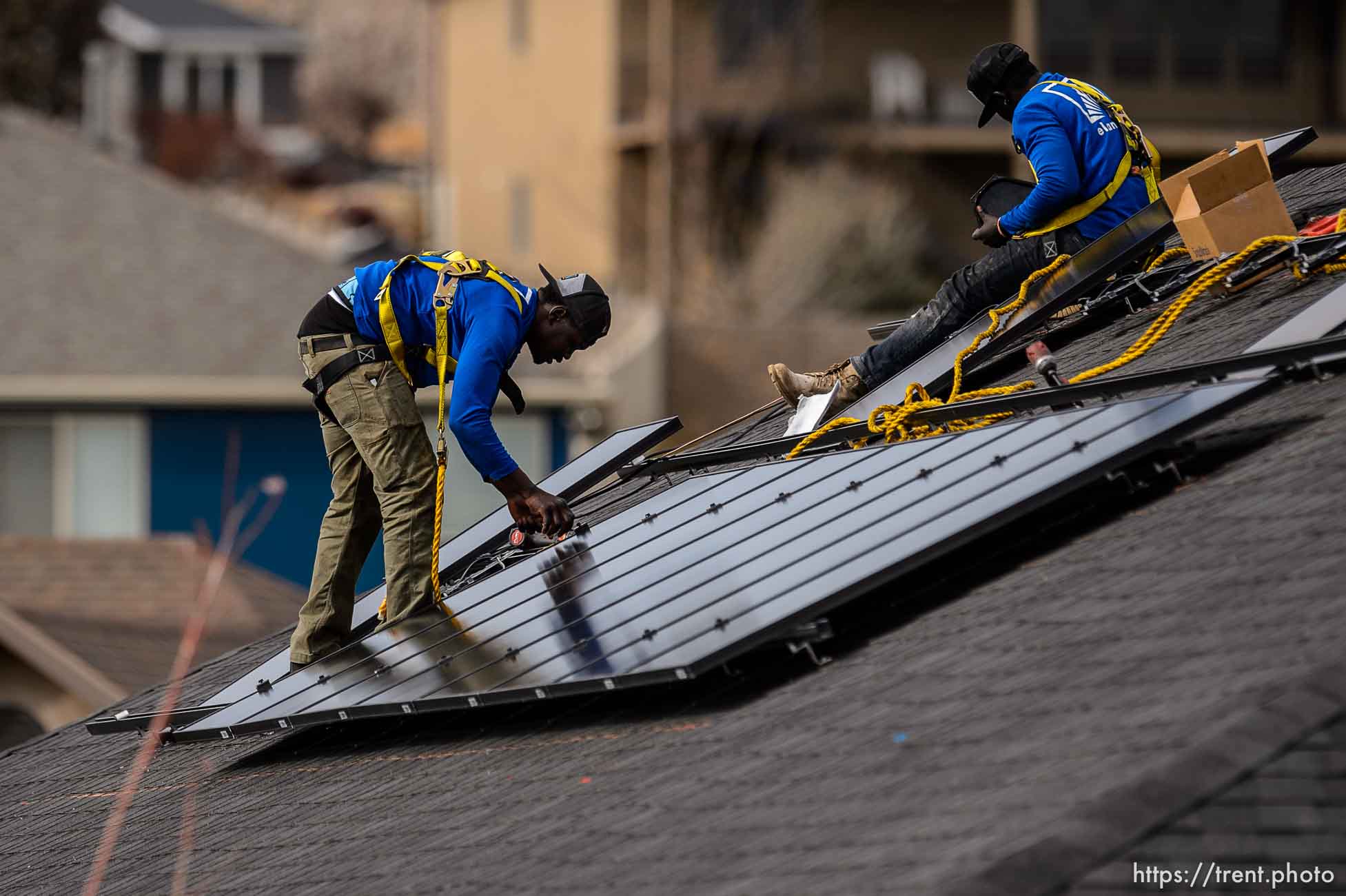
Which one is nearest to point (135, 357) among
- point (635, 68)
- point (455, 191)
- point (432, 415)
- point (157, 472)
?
point (157, 472)

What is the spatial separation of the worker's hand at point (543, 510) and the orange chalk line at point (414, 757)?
0.90 metres

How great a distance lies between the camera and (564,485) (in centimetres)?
873

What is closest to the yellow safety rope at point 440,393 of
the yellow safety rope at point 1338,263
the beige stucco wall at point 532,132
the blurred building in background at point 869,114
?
the yellow safety rope at point 1338,263

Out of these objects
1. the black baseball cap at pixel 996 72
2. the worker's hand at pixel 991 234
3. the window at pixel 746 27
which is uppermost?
the window at pixel 746 27

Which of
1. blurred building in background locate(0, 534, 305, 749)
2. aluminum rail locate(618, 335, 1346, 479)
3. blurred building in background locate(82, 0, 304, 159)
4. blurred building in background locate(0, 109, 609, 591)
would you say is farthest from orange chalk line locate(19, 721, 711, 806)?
blurred building in background locate(82, 0, 304, 159)

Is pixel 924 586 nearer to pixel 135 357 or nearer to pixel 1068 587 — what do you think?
pixel 1068 587

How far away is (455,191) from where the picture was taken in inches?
1945

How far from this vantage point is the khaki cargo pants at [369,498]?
23.1 feet

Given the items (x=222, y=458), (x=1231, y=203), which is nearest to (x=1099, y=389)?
(x=1231, y=203)

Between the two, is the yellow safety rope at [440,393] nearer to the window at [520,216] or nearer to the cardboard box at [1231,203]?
the cardboard box at [1231,203]

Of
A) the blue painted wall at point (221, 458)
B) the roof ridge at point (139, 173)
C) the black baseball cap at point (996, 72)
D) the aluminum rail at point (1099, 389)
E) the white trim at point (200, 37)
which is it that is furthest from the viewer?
the white trim at point (200, 37)

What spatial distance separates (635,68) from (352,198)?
110ft

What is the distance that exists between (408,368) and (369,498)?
0.56m

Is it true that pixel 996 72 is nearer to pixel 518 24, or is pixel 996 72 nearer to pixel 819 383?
pixel 819 383
